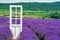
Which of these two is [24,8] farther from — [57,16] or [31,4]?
[57,16]

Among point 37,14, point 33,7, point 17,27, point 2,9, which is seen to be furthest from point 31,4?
point 17,27

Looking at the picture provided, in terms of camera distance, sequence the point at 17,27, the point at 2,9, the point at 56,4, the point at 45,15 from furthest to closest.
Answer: the point at 56,4, the point at 2,9, the point at 45,15, the point at 17,27

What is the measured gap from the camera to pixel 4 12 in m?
50.8

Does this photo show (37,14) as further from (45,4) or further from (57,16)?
(45,4)

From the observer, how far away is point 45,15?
49.1 m

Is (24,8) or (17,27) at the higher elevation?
(17,27)

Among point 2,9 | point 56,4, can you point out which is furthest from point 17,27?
point 56,4

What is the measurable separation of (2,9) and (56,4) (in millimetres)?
8888

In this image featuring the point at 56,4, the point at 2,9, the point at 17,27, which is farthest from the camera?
the point at 56,4

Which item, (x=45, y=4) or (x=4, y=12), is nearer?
(x=4, y=12)

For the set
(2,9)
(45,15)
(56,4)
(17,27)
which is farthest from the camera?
(56,4)

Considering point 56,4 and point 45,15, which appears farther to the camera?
point 56,4

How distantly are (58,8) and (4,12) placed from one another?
36.5ft

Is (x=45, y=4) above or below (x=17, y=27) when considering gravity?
below
